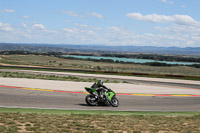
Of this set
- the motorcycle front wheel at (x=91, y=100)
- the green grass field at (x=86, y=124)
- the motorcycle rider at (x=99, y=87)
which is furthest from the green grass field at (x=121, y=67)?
the green grass field at (x=86, y=124)

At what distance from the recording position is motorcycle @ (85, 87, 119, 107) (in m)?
14.9

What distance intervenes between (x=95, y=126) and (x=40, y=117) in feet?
7.23

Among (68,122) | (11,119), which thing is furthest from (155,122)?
(11,119)

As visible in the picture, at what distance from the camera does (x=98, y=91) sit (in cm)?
1500

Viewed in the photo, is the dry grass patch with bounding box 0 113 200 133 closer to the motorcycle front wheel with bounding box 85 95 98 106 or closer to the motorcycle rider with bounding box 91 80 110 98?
the motorcycle front wheel with bounding box 85 95 98 106

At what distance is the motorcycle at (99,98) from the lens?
14.9 metres

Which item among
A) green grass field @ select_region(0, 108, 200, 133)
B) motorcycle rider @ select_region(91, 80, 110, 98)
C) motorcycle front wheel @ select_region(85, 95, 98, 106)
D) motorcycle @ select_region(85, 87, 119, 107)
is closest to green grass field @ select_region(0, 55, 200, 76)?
motorcycle @ select_region(85, 87, 119, 107)

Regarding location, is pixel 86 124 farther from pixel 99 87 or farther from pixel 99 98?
pixel 99 87

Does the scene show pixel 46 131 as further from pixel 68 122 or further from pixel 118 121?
pixel 118 121

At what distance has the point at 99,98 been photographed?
1502 centimetres

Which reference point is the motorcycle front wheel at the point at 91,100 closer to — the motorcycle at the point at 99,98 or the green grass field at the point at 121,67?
the motorcycle at the point at 99,98

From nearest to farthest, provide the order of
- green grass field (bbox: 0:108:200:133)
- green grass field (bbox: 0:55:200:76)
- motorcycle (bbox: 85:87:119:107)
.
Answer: green grass field (bbox: 0:108:200:133) < motorcycle (bbox: 85:87:119:107) < green grass field (bbox: 0:55:200:76)

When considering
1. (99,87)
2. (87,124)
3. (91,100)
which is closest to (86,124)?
(87,124)

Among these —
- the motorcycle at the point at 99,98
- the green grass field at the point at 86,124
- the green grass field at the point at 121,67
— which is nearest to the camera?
the green grass field at the point at 86,124
